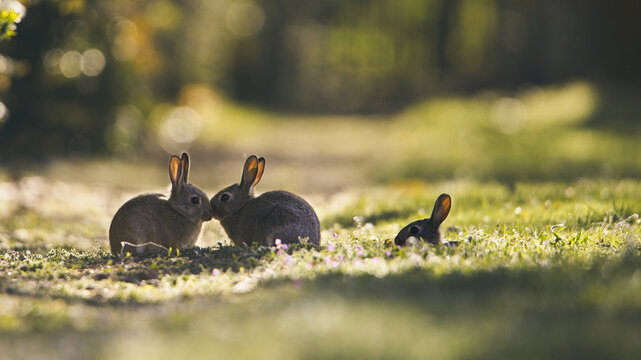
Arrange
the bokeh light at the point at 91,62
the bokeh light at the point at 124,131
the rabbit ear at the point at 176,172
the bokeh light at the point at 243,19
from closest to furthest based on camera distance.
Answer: the rabbit ear at the point at 176,172 < the bokeh light at the point at 91,62 < the bokeh light at the point at 124,131 < the bokeh light at the point at 243,19

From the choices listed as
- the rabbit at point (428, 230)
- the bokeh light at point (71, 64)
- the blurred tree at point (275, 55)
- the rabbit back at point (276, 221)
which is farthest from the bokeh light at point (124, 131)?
the rabbit at point (428, 230)

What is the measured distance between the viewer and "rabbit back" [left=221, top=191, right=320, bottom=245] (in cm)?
708

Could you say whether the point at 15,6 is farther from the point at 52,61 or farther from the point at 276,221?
the point at 52,61

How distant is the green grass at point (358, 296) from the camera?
13.5ft

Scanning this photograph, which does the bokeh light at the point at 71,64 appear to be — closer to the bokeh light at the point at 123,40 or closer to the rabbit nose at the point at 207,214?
the bokeh light at the point at 123,40

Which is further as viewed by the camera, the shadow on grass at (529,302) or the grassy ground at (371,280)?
the grassy ground at (371,280)

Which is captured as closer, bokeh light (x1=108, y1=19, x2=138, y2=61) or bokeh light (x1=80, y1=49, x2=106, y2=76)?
bokeh light (x1=80, y1=49, x2=106, y2=76)

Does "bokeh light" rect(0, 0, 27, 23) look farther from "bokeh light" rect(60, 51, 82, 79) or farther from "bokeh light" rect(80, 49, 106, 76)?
"bokeh light" rect(80, 49, 106, 76)

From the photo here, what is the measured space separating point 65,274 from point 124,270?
1.50ft

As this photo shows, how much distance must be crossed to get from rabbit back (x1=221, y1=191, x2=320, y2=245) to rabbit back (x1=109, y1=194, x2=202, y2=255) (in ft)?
1.67

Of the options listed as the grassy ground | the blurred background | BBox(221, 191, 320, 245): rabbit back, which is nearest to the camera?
the grassy ground

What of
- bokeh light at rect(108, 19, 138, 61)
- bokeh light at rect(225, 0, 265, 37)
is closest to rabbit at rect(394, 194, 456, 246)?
bokeh light at rect(108, 19, 138, 61)

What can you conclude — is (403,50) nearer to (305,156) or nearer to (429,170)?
(305,156)

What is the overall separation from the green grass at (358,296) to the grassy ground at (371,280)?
16 mm
